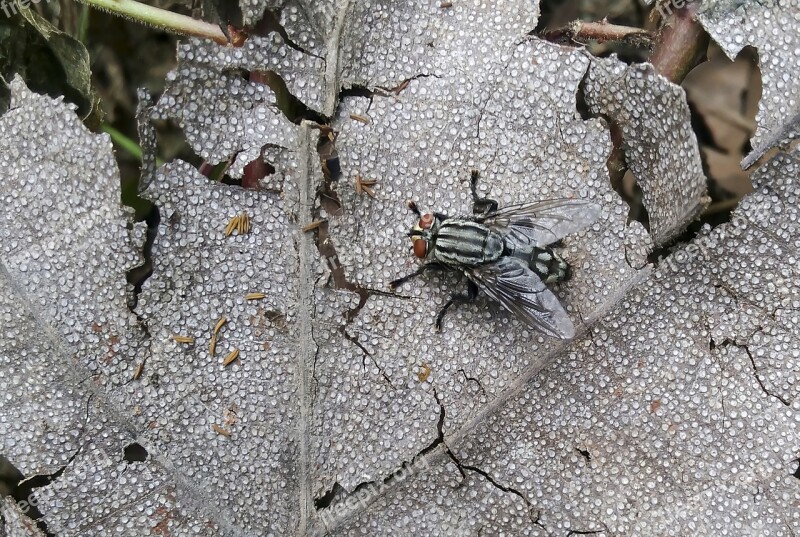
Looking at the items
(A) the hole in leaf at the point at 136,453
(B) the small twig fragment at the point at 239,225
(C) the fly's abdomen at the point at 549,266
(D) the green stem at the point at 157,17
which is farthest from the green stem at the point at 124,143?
(C) the fly's abdomen at the point at 549,266

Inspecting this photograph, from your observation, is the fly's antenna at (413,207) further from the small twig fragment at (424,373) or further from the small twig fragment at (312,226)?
the small twig fragment at (424,373)

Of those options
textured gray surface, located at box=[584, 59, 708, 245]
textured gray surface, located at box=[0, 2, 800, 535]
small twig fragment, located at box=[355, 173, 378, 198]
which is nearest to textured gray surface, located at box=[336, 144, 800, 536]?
textured gray surface, located at box=[0, 2, 800, 535]

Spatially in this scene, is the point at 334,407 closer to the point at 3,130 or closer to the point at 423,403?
the point at 423,403

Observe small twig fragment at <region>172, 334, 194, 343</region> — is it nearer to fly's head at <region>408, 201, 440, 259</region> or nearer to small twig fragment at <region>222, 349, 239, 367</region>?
small twig fragment at <region>222, 349, 239, 367</region>

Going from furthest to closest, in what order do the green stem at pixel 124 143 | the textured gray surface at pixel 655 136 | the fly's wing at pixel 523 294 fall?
1. the green stem at pixel 124 143
2. the fly's wing at pixel 523 294
3. the textured gray surface at pixel 655 136

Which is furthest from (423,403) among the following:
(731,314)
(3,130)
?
(3,130)

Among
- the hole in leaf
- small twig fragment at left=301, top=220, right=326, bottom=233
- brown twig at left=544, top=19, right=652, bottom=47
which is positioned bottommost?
the hole in leaf
